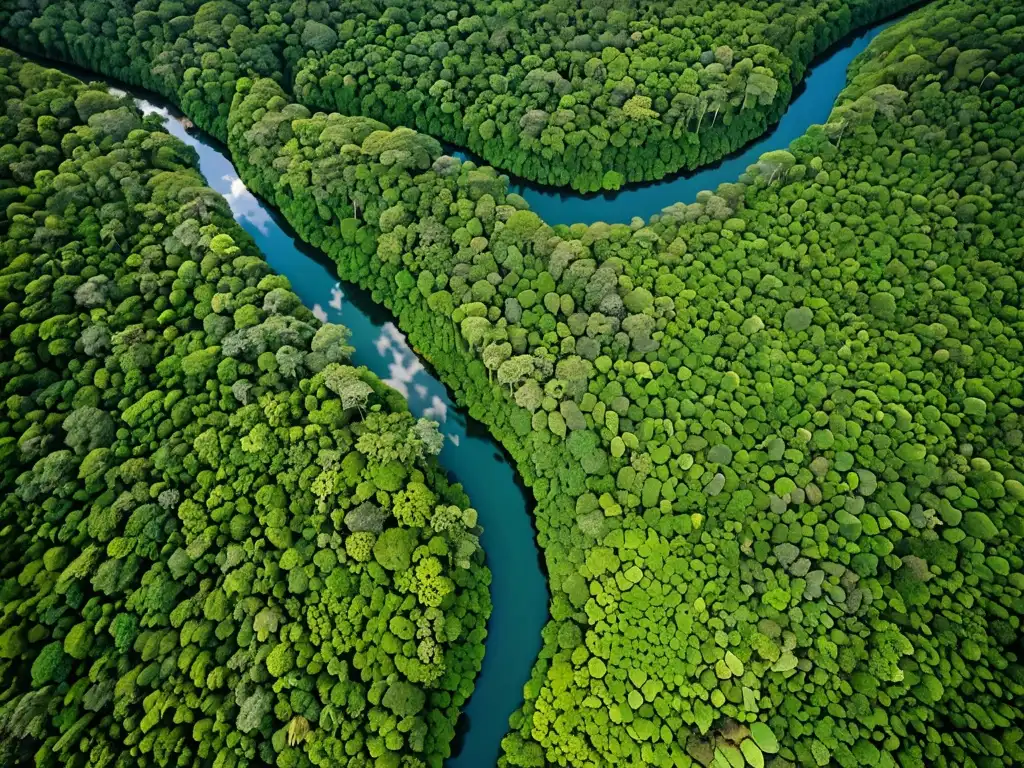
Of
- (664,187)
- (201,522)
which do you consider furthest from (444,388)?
(664,187)

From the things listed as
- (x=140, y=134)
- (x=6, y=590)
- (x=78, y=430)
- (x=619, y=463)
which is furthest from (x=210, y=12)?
(x=619, y=463)

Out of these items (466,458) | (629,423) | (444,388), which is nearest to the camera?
(629,423)

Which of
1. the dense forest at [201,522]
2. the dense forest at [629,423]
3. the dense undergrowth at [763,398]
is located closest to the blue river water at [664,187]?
the dense forest at [629,423]

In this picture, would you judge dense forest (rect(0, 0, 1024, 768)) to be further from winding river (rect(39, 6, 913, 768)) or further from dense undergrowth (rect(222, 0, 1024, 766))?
winding river (rect(39, 6, 913, 768))

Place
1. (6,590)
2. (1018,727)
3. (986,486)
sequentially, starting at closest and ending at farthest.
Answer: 1. (1018,727)
2. (6,590)
3. (986,486)

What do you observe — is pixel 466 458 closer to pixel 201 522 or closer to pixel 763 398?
pixel 201 522

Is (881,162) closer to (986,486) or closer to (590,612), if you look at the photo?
(986,486)
